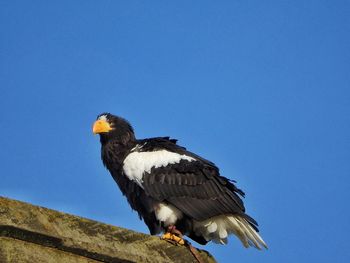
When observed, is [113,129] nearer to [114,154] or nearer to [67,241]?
[114,154]

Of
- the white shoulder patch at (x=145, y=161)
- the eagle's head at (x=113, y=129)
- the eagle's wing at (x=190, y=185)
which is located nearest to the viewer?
the eagle's wing at (x=190, y=185)

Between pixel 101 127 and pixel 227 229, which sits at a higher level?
pixel 101 127

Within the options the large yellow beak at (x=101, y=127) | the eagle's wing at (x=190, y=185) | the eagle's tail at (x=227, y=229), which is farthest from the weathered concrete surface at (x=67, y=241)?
the large yellow beak at (x=101, y=127)

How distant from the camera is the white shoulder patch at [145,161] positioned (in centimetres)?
965

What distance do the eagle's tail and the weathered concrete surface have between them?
3.53 meters

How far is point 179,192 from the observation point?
9.59m

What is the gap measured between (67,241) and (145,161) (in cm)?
534

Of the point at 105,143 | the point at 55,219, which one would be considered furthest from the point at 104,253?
the point at 105,143

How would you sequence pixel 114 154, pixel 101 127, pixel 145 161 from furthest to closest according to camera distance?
pixel 101 127
pixel 114 154
pixel 145 161

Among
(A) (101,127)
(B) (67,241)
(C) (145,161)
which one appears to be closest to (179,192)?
(C) (145,161)

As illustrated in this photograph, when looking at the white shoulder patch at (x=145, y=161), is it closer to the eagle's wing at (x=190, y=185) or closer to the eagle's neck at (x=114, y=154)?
the eagle's wing at (x=190, y=185)

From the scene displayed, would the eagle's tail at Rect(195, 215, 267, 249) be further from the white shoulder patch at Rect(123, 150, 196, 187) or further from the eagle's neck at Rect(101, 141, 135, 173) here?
the eagle's neck at Rect(101, 141, 135, 173)

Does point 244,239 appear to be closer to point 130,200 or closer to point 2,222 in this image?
point 130,200

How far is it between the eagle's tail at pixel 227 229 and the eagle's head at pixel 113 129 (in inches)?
80.8
